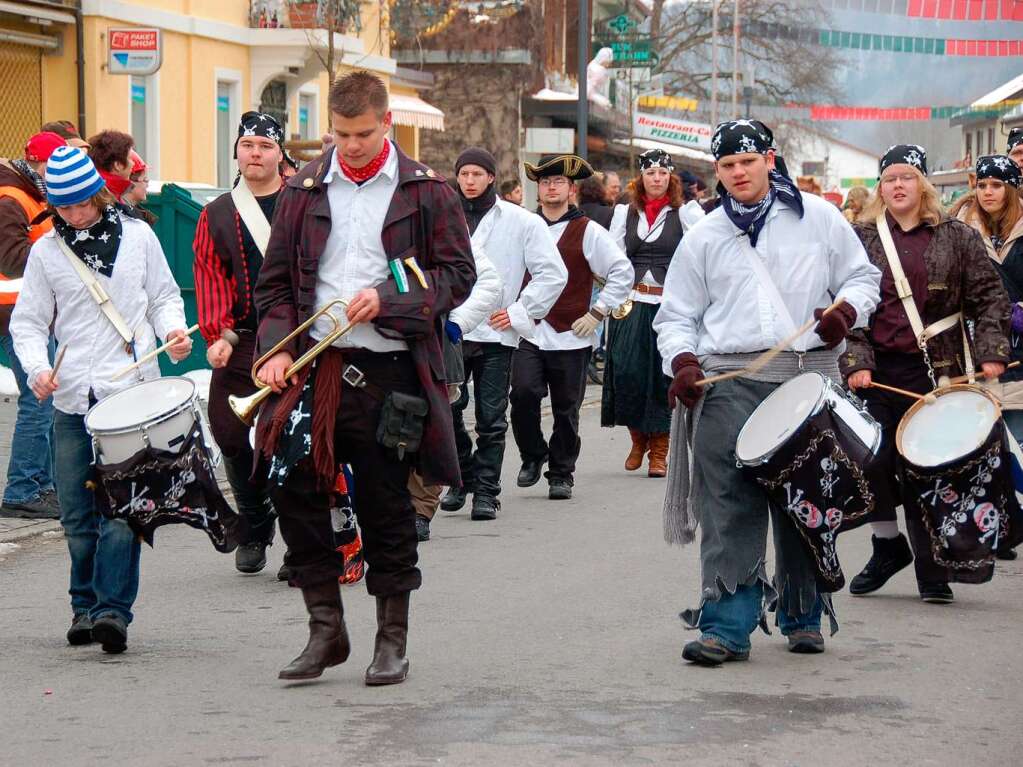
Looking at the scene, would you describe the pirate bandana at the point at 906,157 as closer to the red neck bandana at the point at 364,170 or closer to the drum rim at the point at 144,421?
the red neck bandana at the point at 364,170

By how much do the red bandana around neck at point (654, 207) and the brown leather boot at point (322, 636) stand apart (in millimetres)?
7002

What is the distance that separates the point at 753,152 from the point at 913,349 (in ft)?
5.90

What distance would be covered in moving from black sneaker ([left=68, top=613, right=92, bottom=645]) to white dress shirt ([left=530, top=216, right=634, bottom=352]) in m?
4.72

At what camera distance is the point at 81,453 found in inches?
268

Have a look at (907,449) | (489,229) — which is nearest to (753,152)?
(907,449)

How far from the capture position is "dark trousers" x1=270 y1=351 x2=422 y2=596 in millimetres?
6016

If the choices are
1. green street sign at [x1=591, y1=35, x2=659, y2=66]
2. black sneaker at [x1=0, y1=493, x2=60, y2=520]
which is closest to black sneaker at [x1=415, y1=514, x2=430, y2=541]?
black sneaker at [x1=0, y1=493, x2=60, y2=520]

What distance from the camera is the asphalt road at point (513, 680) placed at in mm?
5324

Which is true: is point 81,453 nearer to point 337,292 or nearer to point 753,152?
point 337,292

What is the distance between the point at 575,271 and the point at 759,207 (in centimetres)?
490

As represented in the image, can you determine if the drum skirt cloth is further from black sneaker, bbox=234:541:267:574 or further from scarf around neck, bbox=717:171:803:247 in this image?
black sneaker, bbox=234:541:267:574

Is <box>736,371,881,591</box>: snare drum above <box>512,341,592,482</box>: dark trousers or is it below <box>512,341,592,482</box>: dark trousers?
above

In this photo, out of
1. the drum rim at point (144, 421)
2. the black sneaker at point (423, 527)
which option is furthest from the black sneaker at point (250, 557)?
the drum rim at point (144, 421)

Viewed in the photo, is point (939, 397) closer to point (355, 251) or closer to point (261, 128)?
point (355, 251)
